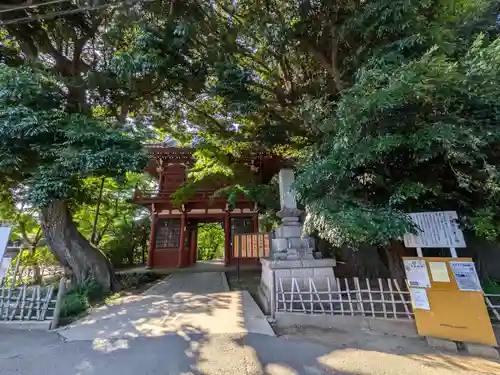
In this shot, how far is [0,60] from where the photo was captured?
6.34m

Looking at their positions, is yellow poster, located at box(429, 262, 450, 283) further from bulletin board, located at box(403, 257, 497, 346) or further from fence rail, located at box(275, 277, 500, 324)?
fence rail, located at box(275, 277, 500, 324)

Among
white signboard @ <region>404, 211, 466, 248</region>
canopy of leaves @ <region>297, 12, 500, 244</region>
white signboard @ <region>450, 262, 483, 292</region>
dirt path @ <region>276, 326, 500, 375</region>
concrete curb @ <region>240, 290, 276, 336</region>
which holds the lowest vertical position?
dirt path @ <region>276, 326, 500, 375</region>

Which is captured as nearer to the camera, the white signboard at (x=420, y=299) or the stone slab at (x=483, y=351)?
the stone slab at (x=483, y=351)

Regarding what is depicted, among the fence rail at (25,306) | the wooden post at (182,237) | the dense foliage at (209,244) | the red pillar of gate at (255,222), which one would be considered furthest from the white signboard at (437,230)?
the dense foliage at (209,244)

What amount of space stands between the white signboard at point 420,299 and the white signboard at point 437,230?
2.07ft

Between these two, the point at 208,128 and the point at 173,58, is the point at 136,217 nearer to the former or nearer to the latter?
the point at 208,128

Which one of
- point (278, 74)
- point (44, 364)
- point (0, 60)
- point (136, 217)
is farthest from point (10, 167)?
point (136, 217)

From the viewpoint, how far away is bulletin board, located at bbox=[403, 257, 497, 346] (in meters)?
3.17

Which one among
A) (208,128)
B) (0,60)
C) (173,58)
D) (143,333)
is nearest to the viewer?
(143,333)

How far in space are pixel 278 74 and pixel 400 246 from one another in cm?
530

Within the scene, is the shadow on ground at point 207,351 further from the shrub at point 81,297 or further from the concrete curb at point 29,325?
the shrub at point 81,297

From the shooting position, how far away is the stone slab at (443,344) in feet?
10.6

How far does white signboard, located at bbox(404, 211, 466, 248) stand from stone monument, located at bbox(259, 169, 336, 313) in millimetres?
1717

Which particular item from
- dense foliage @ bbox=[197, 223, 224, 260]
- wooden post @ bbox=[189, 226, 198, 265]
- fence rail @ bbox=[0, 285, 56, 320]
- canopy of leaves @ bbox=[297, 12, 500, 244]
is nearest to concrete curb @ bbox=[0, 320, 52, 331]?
fence rail @ bbox=[0, 285, 56, 320]
